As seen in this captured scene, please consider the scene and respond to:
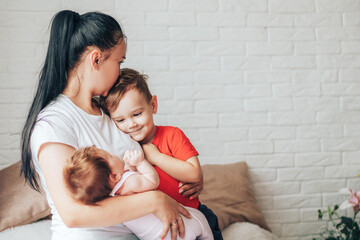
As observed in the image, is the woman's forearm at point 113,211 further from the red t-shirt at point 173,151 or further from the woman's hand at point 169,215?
the red t-shirt at point 173,151

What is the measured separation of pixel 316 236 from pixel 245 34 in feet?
5.17

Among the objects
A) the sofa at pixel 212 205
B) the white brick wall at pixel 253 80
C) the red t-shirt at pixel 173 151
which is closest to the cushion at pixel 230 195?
the sofa at pixel 212 205

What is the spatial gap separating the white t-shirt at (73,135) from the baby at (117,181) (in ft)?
0.22

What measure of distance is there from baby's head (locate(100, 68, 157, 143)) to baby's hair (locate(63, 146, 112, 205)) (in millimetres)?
311

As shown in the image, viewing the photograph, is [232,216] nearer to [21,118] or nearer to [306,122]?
[306,122]

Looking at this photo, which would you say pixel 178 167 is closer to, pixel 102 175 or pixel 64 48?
pixel 102 175

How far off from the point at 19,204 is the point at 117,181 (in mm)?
1133

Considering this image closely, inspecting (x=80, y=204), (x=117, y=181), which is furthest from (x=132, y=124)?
(x=80, y=204)

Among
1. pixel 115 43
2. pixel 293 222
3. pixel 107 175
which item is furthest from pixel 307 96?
pixel 107 175

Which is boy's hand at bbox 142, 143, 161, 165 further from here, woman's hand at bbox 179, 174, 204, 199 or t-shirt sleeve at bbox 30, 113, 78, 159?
t-shirt sleeve at bbox 30, 113, 78, 159

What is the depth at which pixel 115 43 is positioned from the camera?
3.89 ft

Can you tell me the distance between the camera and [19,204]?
191cm

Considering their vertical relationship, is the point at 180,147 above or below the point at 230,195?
above

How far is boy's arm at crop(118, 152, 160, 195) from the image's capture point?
3.50 ft
